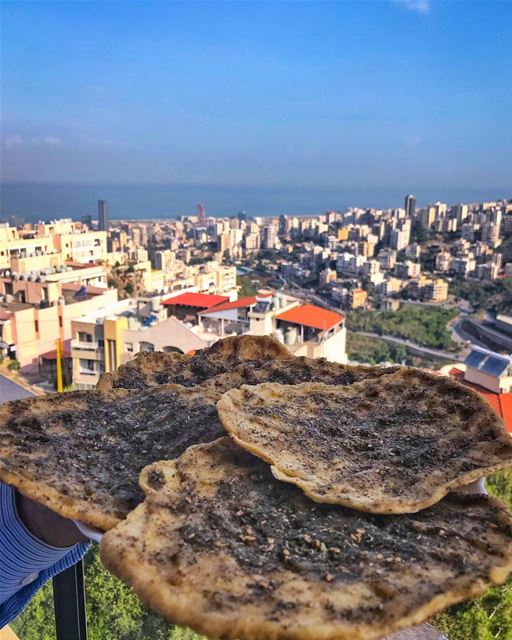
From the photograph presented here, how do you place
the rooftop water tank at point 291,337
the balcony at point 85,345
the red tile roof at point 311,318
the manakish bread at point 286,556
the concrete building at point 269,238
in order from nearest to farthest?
1. the manakish bread at point 286,556
2. the rooftop water tank at point 291,337
3. the red tile roof at point 311,318
4. the balcony at point 85,345
5. the concrete building at point 269,238

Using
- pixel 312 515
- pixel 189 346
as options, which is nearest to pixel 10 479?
pixel 312 515

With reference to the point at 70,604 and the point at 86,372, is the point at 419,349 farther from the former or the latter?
the point at 70,604

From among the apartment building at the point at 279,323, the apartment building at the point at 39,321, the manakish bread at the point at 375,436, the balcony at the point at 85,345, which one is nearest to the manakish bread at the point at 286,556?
the manakish bread at the point at 375,436

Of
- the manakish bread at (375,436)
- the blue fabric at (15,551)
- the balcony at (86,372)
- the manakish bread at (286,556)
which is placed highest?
the manakish bread at (375,436)

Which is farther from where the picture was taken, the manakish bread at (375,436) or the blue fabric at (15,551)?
the blue fabric at (15,551)

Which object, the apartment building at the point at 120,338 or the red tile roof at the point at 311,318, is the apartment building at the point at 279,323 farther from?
the apartment building at the point at 120,338

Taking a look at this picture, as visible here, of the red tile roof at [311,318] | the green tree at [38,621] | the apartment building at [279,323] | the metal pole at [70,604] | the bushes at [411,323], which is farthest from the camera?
the bushes at [411,323]
